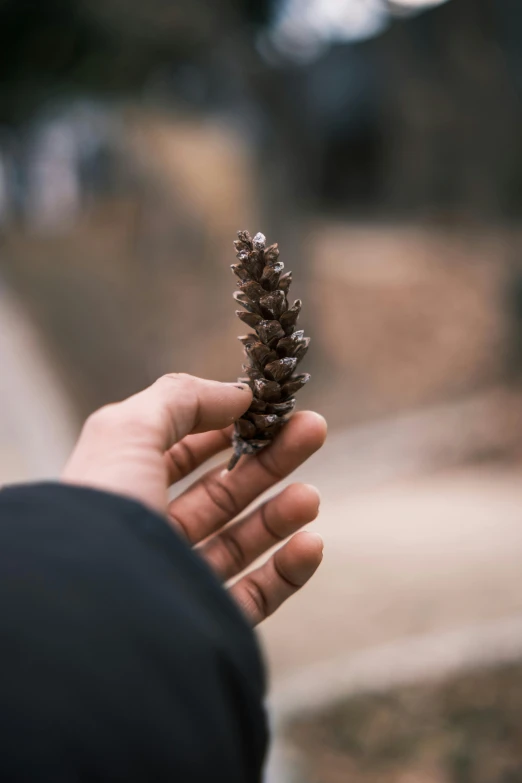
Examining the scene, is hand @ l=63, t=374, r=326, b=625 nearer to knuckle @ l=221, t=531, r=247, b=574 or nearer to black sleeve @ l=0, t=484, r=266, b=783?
knuckle @ l=221, t=531, r=247, b=574

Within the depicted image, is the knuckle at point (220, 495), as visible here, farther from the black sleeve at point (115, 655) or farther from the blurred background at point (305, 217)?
the blurred background at point (305, 217)

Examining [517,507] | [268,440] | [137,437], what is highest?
[137,437]

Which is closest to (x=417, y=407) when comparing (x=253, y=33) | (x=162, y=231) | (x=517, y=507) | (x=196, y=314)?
(x=517, y=507)

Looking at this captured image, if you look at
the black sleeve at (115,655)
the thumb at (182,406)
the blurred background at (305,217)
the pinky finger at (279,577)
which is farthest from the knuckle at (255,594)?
the blurred background at (305,217)

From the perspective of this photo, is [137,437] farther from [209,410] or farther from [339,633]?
[339,633]

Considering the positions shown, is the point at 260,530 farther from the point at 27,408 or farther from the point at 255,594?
the point at 27,408

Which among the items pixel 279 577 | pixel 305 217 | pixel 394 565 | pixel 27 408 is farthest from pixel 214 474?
pixel 305 217
